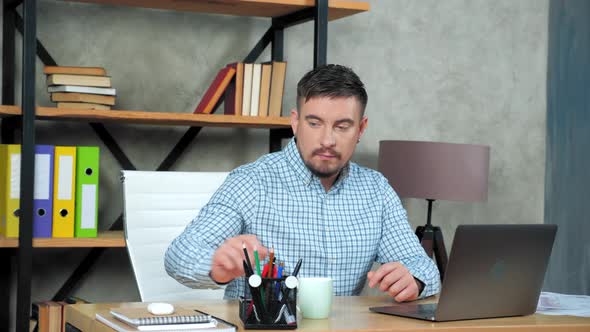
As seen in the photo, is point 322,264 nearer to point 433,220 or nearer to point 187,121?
point 187,121

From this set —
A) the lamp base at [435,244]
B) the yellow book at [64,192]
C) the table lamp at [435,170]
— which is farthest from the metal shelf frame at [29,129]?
the lamp base at [435,244]

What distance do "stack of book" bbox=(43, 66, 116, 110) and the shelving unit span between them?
0.05 m

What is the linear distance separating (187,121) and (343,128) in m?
1.07

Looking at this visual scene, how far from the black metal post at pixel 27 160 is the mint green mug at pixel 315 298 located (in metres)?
1.48

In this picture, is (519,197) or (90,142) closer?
(90,142)

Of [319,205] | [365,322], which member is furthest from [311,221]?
[365,322]

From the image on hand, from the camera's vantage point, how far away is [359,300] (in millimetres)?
1893

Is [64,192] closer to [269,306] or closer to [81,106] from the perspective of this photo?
[81,106]

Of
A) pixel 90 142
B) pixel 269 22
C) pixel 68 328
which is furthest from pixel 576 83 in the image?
pixel 68 328

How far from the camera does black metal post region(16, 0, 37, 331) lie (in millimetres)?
2770

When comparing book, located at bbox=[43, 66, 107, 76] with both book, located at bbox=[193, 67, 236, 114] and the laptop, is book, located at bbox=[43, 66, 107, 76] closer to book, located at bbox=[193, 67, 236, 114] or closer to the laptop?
book, located at bbox=[193, 67, 236, 114]

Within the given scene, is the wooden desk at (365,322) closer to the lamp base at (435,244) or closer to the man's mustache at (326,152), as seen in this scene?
the man's mustache at (326,152)

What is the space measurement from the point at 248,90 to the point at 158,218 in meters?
0.89

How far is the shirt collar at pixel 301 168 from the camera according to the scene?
2178 mm
